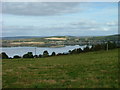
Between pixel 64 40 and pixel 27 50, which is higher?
pixel 64 40

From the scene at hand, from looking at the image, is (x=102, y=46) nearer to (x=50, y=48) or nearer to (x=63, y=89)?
(x=50, y=48)

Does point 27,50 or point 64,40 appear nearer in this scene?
point 27,50

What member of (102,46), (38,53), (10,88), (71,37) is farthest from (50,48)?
(10,88)

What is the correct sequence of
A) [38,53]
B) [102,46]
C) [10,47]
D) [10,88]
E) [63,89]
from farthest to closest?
[102,46]
[38,53]
[10,47]
[10,88]
[63,89]

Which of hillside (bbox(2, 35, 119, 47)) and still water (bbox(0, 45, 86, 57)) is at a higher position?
hillside (bbox(2, 35, 119, 47))

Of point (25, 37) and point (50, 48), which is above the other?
point (25, 37)

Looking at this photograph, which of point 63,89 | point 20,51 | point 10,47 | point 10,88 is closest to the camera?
point 63,89

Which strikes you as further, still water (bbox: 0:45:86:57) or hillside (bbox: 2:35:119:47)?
hillside (bbox: 2:35:119:47)

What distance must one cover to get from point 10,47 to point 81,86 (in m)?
19.1

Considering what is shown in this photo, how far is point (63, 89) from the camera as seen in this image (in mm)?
6004

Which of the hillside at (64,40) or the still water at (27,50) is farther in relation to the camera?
the hillside at (64,40)

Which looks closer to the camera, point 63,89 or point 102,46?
point 63,89

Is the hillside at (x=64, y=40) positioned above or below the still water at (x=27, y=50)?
above

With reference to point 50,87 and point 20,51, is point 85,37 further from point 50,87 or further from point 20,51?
point 50,87
